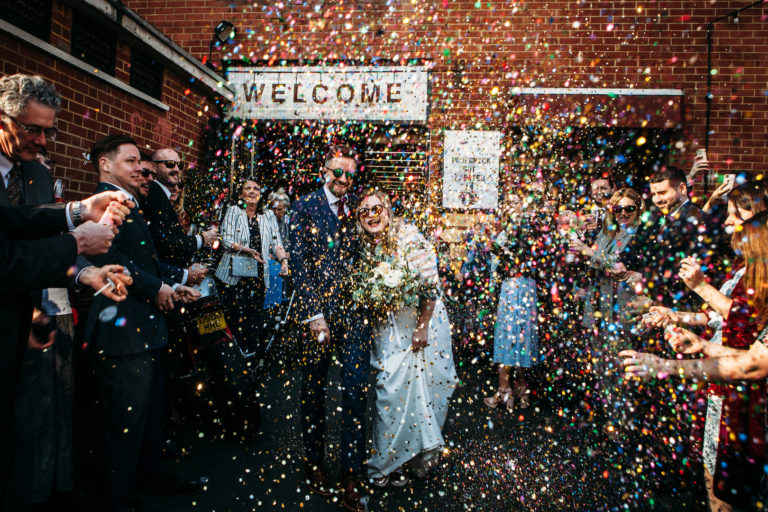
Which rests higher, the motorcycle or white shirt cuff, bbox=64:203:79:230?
white shirt cuff, bbox=64:203:79:230

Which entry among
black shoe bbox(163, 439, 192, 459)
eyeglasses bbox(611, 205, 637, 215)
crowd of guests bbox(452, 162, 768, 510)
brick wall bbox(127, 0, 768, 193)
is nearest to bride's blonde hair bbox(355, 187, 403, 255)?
crowd of guests bbox(452, 162, 768, 510)

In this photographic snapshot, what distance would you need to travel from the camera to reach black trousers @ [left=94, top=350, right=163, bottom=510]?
7.75ft

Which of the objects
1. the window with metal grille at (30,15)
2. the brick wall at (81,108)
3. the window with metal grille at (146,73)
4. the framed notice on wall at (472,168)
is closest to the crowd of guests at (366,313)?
the brick wall at (81,108)

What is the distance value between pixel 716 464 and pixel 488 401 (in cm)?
285

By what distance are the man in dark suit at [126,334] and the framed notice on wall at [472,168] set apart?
5.15m

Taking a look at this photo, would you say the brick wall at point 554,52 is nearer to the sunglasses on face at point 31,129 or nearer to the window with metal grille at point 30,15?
the window with metal grille at point 30,15

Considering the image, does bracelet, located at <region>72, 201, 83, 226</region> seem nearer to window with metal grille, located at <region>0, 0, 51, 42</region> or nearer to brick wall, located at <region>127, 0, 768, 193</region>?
window with metal grille, located at <region>0, 0, 51, 42</region>

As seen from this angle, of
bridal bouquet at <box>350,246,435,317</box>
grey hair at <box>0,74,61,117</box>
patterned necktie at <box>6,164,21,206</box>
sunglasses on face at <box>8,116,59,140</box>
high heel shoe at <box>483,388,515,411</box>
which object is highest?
grey hair at <box>0,74,61,117</box>

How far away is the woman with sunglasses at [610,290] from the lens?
371 cm

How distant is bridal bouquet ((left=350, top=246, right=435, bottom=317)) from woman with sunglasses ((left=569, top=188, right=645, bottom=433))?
1.68 meters

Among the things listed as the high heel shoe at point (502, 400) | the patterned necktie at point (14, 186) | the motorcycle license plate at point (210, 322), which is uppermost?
the patterned necktie at point (14, 186)

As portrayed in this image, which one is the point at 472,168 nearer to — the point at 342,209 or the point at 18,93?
the point at 342,209

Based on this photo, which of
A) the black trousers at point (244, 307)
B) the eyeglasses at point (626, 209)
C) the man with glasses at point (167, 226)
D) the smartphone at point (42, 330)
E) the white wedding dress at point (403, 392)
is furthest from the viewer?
the black trousers at point (244, 307)

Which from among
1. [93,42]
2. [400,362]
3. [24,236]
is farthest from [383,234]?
[93,42]
